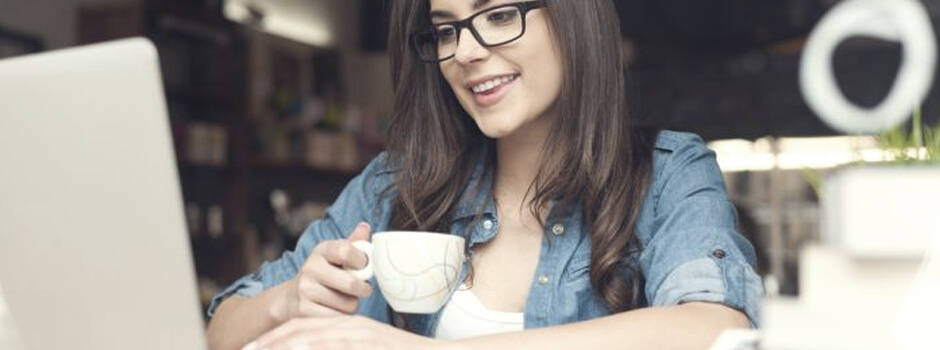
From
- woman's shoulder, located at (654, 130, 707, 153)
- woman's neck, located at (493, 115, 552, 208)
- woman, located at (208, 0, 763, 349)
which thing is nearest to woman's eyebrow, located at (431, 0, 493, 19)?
woman, located at (208, 0, 763, 349)

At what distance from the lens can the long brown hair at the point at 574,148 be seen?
53.7 inches

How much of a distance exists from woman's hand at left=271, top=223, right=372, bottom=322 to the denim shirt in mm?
242

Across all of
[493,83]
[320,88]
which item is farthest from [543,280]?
[320,88]

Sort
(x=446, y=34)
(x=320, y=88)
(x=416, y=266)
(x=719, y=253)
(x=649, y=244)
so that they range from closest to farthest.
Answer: (x=416, y=266) → (x=719, y=253) → (x=649, y=244) → (x=446, y=34) → (x=320, y=88)

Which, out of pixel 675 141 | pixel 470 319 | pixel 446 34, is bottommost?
pixel 470 319

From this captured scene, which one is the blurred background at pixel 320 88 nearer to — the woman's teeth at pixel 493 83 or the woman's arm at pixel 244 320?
the woman's teeth at pixel 493 83

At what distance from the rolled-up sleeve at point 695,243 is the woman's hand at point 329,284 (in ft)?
1.12

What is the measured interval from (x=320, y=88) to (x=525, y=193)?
4208 millimetres

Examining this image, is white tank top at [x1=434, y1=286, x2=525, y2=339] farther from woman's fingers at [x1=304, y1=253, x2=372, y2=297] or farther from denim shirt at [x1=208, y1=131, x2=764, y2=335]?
woman's fingers at [x1=304, y1=253, x2=372, y2=297]

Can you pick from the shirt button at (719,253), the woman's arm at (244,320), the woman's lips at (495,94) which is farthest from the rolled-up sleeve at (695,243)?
the woman's arm at (244,320)

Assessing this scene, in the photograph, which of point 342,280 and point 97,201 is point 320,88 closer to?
point 342,280

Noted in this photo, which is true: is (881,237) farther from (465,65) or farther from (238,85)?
(238,85)

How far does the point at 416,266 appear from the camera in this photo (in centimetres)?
107

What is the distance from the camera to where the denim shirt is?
Result: 116 centimetres
